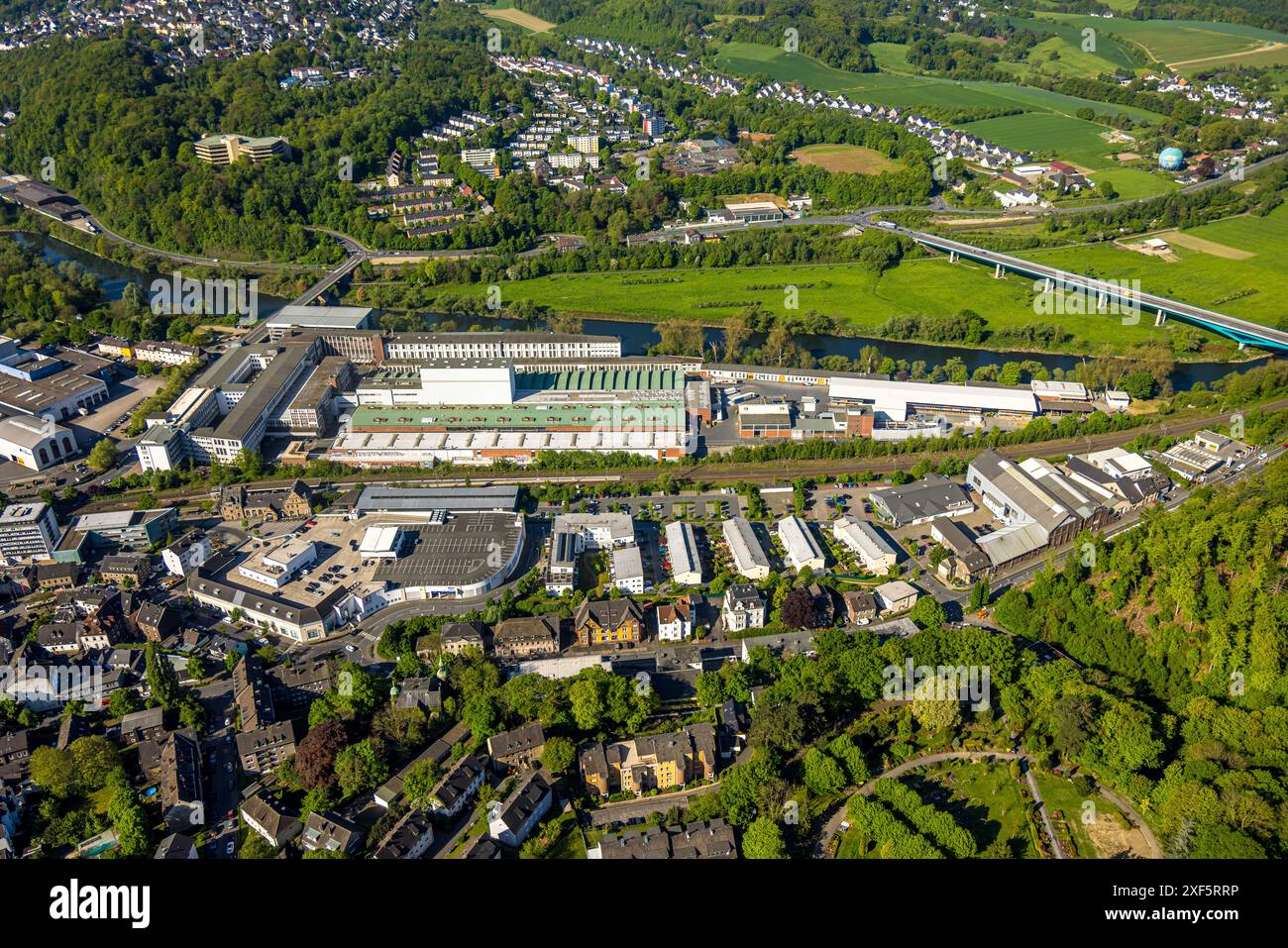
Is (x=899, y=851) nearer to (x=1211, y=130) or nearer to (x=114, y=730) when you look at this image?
(x=114, y=730)

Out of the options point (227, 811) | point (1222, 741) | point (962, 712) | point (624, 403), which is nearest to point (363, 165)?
point (624, 403)

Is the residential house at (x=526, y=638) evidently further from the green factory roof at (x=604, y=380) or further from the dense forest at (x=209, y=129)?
the dense forest at (x=209, y=129)

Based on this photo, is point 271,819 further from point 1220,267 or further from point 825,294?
point 1220,267

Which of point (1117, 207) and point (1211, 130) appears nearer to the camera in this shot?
point (1117, 207)

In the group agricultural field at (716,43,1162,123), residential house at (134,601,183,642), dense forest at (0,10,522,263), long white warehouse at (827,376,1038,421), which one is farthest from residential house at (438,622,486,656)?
agricultural field at (716,43,1162,123)

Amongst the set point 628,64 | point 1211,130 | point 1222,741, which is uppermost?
point 628,64

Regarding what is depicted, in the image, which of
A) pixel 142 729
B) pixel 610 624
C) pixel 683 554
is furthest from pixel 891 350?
pixel 142 729
